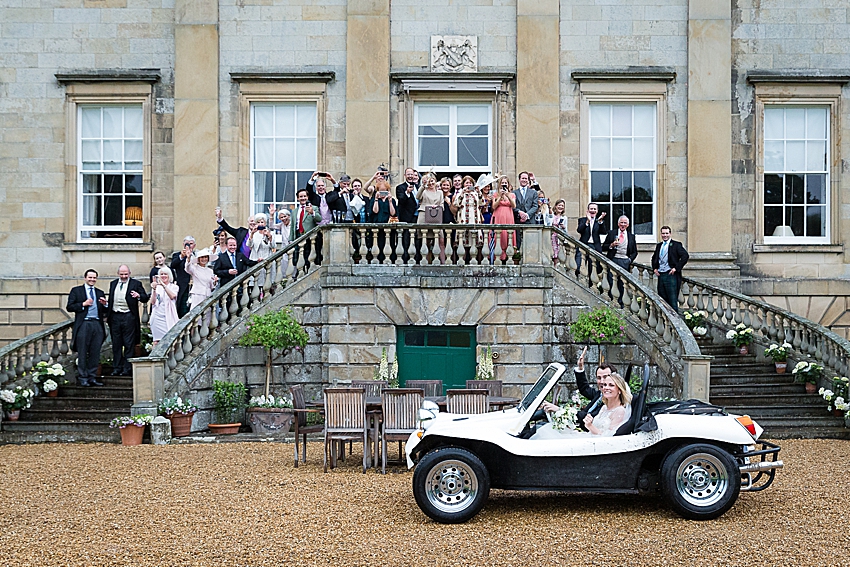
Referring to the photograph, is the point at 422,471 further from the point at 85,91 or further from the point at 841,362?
the point at 85,91

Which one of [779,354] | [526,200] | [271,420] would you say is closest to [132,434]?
[271,420]

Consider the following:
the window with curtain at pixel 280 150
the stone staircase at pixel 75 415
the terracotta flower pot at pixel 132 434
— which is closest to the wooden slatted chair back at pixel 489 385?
the terracotta flower pot at pixel 132 434

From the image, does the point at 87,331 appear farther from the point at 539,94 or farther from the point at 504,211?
the point at 539,94

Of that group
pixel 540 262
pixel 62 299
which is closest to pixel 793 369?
pixel 540 262

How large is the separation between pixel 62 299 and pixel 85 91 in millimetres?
4339

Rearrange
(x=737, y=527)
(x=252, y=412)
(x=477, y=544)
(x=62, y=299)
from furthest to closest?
(x=62, y=299) → (x=252, y=412) → (x=737, y=527) → (x=477, y=544)

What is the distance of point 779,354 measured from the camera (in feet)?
61.4

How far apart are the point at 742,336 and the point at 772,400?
1.76 metres

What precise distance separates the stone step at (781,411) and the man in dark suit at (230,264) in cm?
845

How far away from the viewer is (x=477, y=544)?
360 inches

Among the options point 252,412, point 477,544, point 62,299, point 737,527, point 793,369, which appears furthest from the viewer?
point 62,299

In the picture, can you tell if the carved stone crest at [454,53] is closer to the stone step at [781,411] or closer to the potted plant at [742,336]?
the potted plant at [742,336]

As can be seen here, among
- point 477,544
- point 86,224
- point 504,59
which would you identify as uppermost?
point 504,59

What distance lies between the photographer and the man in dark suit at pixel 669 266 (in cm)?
1942
